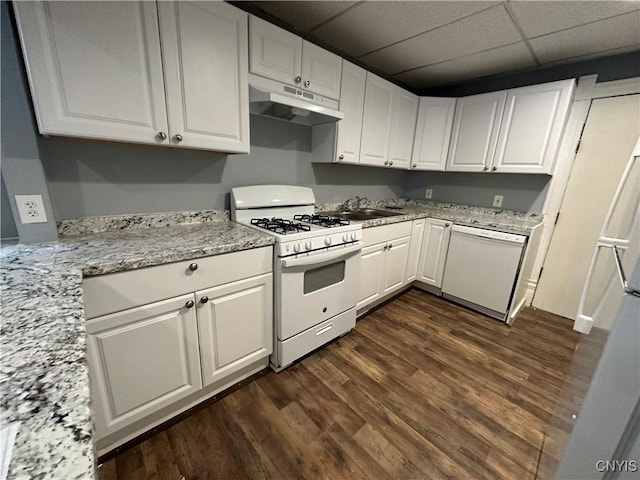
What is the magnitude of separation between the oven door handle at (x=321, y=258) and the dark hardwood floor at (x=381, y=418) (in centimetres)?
74

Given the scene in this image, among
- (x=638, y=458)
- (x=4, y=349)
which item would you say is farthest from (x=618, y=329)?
(x=4, y=349)

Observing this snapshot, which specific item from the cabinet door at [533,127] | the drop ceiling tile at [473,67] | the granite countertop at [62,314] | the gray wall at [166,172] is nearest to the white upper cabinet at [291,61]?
the gray wall at [166,172]

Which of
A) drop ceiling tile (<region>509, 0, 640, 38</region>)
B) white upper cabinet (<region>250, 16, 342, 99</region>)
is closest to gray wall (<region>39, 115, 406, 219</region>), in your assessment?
white upper cabinet (<region>250, 16, 342, 99</region>)

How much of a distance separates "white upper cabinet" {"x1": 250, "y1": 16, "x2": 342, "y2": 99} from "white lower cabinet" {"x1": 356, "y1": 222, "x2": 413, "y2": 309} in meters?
1.13

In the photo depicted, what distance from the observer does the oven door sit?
1.55 meters

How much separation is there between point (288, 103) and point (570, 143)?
260cm

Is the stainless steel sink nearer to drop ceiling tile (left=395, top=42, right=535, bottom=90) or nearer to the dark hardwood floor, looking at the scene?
the dark hardwood floor

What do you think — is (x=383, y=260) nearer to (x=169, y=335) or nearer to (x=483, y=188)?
(x=483, y=188)

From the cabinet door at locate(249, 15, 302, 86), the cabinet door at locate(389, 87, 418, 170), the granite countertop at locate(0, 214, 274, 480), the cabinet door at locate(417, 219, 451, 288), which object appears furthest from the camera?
the cabinet door at locate(417, 219, 451, 288)

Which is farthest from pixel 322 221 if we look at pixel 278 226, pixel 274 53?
pixel 274 53

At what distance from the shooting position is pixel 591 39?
186cm

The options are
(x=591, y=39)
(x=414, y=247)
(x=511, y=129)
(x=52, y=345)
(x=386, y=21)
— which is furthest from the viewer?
(x=414, y=247)

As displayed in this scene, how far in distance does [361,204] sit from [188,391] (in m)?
2.23

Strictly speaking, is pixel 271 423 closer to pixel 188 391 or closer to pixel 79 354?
pixel 188 391
